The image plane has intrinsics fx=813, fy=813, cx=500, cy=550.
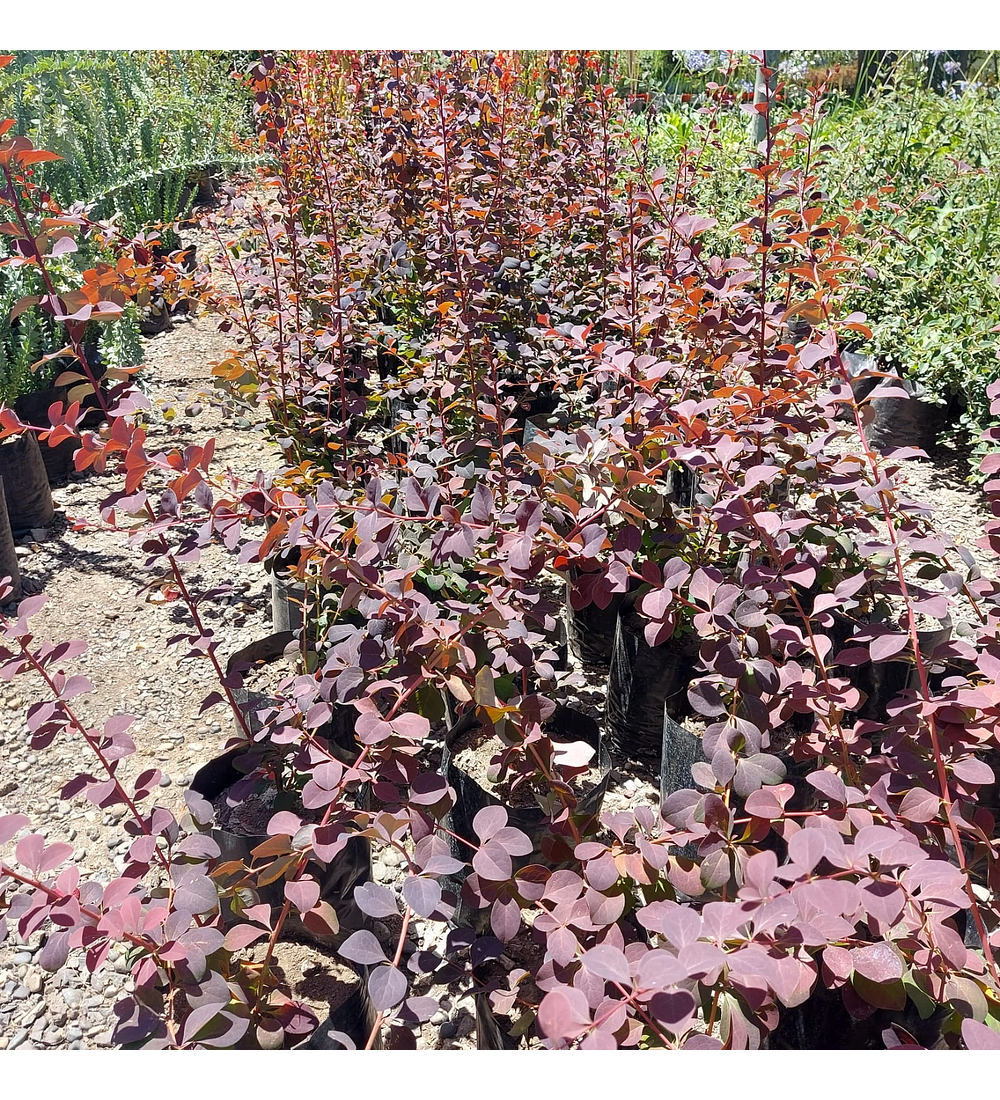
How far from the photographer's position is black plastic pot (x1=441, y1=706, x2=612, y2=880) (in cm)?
149

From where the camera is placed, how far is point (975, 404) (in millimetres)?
2871

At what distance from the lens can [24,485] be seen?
2.72m

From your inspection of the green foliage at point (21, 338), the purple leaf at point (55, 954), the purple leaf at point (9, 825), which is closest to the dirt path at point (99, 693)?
the green foliage at point (21, 338)

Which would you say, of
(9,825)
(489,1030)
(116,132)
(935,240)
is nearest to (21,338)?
(9,825)

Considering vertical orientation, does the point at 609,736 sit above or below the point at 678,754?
below

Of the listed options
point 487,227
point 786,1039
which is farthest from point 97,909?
point 487,227

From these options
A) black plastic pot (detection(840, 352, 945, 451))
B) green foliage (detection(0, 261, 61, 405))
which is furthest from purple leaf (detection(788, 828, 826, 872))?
green foliage (detection(0, 261, 61, 405))

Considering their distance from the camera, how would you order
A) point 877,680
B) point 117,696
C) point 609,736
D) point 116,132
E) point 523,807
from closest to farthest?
point 523,807, point 877,680, point 609,736, point 117,696, point 116,132

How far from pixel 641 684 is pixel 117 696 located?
53.3 inches

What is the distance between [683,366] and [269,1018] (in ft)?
5.02

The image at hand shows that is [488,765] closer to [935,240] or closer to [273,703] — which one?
[273,703]

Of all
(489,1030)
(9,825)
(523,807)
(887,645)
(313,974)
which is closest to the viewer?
(9,825)

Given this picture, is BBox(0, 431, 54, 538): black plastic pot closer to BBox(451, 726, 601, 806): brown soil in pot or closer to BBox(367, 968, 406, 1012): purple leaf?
BBox(451, 726, 601, 806): brown soil in pot

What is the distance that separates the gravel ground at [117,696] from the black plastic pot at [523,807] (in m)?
0.23
